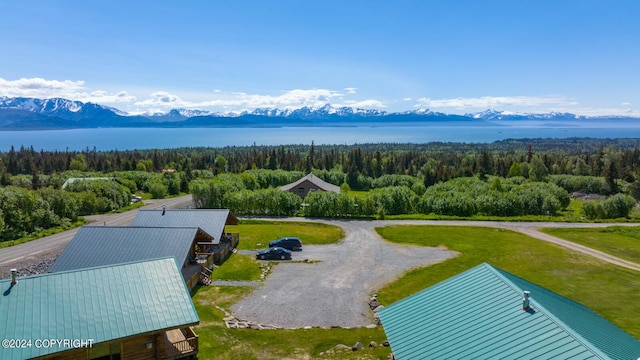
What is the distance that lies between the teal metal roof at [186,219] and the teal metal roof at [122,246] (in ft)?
23.4

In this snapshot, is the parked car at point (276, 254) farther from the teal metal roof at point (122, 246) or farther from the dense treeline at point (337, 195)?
the dense treeline at point (337, 195)

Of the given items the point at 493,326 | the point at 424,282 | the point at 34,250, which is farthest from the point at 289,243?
the point at 493,326

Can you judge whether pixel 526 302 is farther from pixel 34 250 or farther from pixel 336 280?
pixel 34 250

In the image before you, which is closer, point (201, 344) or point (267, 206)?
point (201, 344)

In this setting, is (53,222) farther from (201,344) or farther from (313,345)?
(313,345)

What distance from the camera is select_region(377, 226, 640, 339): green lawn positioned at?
29.9 metres

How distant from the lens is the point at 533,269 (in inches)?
1489

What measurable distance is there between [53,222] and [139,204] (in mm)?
22340

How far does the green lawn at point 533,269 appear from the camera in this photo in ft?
98.0

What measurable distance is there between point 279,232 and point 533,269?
2925 centimetres

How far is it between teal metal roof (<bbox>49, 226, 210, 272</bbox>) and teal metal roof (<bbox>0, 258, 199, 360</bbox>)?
1045cm

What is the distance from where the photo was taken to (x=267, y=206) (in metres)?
65.3

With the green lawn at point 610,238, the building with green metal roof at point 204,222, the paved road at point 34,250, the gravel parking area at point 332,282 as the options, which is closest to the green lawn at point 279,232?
the gravel parking area at point 332,282

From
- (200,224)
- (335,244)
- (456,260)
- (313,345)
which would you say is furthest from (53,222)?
(456,260)
